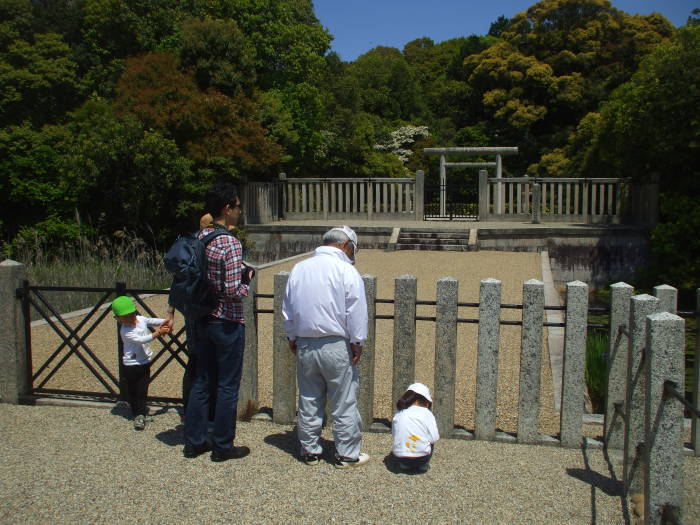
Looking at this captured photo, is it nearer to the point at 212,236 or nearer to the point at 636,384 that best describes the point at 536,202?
the point at 636,384

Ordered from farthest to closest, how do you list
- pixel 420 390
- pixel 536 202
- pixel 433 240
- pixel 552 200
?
pixel 552 200 → pixel 536 202 → pixel 433 240 → pixel 420 390

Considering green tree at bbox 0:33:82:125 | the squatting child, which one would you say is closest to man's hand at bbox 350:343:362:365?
the squatting child

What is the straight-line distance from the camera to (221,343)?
3.68 meters

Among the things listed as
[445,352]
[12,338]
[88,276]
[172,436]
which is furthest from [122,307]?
[88,276]

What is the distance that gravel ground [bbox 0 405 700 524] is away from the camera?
3.17m

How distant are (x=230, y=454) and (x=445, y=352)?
1.57 m

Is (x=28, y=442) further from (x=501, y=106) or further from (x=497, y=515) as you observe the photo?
(x=501, y=106)

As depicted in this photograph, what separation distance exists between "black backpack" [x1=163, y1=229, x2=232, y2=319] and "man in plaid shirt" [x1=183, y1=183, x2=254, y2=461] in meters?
0.04

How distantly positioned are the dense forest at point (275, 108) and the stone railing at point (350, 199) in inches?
53.5

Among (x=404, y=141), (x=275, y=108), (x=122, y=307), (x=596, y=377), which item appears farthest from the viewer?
(x=404, y=141)

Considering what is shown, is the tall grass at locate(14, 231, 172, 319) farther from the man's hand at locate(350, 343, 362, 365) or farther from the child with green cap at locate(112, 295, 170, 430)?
the man's hand at locate(350, 343, 362, 365)

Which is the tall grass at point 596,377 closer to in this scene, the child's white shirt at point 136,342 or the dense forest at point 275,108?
the child's white shirt at point 136,342

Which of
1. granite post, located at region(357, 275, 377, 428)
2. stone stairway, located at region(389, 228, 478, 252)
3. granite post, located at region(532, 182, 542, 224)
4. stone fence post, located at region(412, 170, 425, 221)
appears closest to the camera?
granite post, located at region(357, 275, 377, 428)

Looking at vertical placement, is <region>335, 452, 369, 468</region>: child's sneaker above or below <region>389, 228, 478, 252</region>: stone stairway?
below
